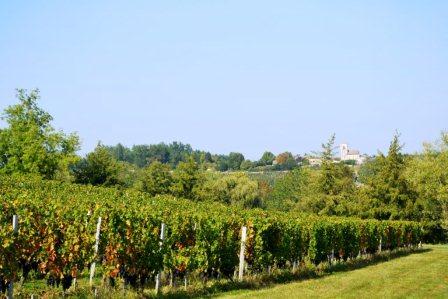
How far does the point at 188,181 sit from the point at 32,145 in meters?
19.2

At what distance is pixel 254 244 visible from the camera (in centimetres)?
1967

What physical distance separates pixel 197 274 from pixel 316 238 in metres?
8.13

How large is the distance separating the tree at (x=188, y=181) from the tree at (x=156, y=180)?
7.34 metres

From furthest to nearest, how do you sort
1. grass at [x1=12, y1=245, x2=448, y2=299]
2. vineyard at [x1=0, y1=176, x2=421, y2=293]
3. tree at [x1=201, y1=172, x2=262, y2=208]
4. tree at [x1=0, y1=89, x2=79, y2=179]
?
tree at [x1=201, y1=172, x2=262, y2=208]
tree at [x1=0, y1=89, x2=79, y2=179]
grass at [x1=12, y1=245, x2=448, y2=299]
vineyard at [x1=0, y1=176, x2=421, y2=293]

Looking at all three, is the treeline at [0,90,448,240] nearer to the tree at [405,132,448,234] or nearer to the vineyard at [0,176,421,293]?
the tree at [405,132,448,234]

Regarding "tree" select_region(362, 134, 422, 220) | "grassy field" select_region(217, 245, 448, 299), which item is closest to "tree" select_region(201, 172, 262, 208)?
"tree" select_region(362, 134, 422, 220)

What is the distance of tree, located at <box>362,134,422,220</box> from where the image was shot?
66.0 meters

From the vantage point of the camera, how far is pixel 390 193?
66.4 m

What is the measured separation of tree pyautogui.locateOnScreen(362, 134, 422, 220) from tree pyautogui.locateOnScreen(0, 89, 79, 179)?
34.9 meters

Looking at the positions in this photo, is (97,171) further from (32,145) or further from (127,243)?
(127,243)

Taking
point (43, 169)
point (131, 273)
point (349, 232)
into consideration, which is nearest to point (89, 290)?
point (131, 273)

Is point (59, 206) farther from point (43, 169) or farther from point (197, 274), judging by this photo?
point (43, 169)

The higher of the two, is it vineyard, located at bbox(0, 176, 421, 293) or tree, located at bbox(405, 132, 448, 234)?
tree, located at bbox(405, 132, 448, 234)

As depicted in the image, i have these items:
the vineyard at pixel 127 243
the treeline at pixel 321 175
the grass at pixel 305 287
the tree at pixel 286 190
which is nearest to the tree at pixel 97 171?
the treeline at pixel 321 175
